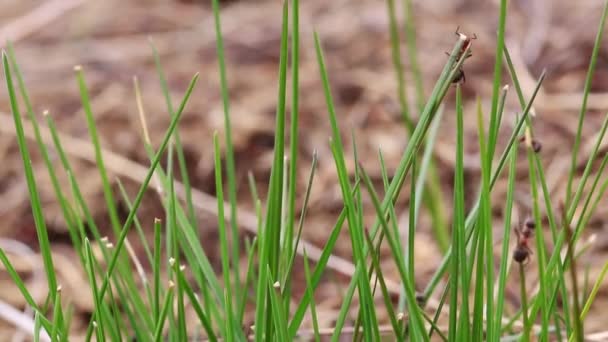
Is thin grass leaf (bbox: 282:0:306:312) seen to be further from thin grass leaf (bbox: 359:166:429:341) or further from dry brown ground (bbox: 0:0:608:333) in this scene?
dry brown ground (bbox: 0:0:608:333)

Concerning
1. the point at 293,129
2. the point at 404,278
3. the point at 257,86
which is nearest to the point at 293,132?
the point at 293,129

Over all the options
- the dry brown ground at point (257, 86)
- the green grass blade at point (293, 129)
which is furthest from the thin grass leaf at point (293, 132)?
the dry brown ground at point (257, 86)

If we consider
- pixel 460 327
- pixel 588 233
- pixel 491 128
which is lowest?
pixel 588 233

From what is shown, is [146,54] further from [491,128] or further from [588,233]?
[491,128]

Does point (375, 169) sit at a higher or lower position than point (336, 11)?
lower

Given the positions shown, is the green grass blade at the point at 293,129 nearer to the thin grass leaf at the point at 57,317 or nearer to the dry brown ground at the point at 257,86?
the thin grass leaf at the point at 57,317

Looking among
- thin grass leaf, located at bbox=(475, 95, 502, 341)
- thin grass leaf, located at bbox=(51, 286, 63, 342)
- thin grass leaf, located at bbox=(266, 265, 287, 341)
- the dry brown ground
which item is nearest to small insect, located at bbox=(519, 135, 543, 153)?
thin grass leaf, located at bbox=(475, 95, 502, 341)

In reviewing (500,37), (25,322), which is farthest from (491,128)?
(25,322)

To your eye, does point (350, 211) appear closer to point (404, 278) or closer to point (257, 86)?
point (404, 278)

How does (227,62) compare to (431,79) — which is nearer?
(431,79)
